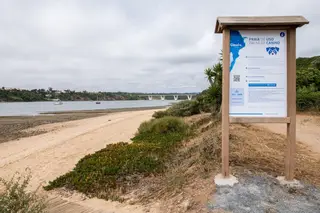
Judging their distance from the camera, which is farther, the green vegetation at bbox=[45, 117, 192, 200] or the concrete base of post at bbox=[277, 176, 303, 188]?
the green vegetation at bbox=[45, 117, 192, 200]

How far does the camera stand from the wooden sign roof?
207 inches

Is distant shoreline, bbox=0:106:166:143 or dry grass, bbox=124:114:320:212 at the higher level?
dry grass, bbox=124:114:320:212

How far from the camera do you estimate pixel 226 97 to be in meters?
5.41

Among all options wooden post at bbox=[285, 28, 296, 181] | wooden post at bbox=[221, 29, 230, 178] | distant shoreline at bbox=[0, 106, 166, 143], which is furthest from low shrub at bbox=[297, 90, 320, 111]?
distant shoreline at bbox=[0, 106, 166, 143]

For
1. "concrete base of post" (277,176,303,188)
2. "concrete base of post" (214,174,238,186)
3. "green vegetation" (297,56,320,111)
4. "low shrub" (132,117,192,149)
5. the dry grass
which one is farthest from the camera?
"green vegetation" (297,56,320,111)

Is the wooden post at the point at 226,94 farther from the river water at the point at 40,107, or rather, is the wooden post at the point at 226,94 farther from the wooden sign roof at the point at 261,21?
the river water at the point at 40,107

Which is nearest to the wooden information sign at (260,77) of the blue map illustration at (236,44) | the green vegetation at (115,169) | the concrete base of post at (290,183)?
the blue map illustration at (236,44)

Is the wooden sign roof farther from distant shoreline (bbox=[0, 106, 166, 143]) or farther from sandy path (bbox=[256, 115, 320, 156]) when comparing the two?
distant shoreline (bbox=[0, 106, 166, 143])

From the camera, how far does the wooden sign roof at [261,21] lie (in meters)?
5.25

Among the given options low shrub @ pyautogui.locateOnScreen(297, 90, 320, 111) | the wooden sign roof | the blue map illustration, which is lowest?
low shrub @ pyautogui.locateOnScreen(297, 90, 320, 111)

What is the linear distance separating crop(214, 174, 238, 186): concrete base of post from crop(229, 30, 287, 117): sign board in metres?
1.06

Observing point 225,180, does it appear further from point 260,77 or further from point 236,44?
point 236,44

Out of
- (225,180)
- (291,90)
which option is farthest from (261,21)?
(225,180)

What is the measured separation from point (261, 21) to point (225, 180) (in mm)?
2681
